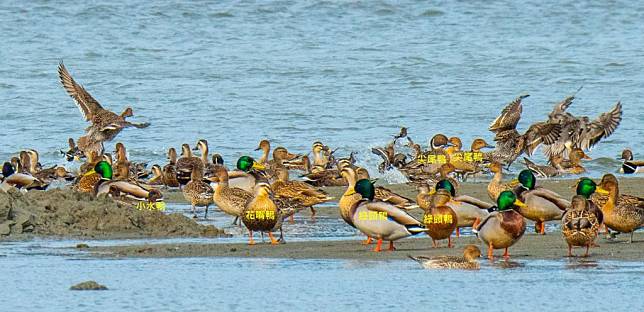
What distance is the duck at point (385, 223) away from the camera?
12227 millimetres

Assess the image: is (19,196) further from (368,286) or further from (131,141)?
(131,141)

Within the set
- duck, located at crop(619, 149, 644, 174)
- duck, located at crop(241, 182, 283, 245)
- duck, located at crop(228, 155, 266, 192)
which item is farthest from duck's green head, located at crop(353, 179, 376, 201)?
duck, located at crop(619, 149, 644, 174)

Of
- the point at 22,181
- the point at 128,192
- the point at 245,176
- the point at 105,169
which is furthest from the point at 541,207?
the point at 22,181

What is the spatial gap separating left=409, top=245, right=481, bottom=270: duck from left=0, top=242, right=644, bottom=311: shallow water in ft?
0.26

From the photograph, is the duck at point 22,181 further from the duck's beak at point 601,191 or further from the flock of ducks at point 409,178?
the duck's beak at point 601,191

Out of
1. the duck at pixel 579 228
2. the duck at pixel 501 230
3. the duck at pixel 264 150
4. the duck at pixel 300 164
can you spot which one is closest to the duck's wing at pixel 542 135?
the duck at pixel 300 164

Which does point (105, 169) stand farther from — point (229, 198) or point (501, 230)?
point (501, 230)

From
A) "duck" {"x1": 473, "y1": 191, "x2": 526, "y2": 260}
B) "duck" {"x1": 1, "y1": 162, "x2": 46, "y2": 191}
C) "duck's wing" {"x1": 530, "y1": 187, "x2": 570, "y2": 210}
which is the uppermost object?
"duck" {"x1": 1, "y1": 162, "x2": 46, "y2": 191}

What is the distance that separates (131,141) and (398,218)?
12.9 m

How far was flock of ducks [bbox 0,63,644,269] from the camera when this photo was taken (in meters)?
12.2

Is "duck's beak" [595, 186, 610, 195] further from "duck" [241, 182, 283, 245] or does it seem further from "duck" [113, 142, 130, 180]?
"duck" [113, 142, 130, 180]

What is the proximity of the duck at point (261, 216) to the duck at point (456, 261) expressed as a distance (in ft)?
7.10

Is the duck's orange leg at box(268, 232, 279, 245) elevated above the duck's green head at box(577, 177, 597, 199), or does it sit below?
below

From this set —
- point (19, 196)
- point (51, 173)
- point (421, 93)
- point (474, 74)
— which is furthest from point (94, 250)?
point (474, 74)
